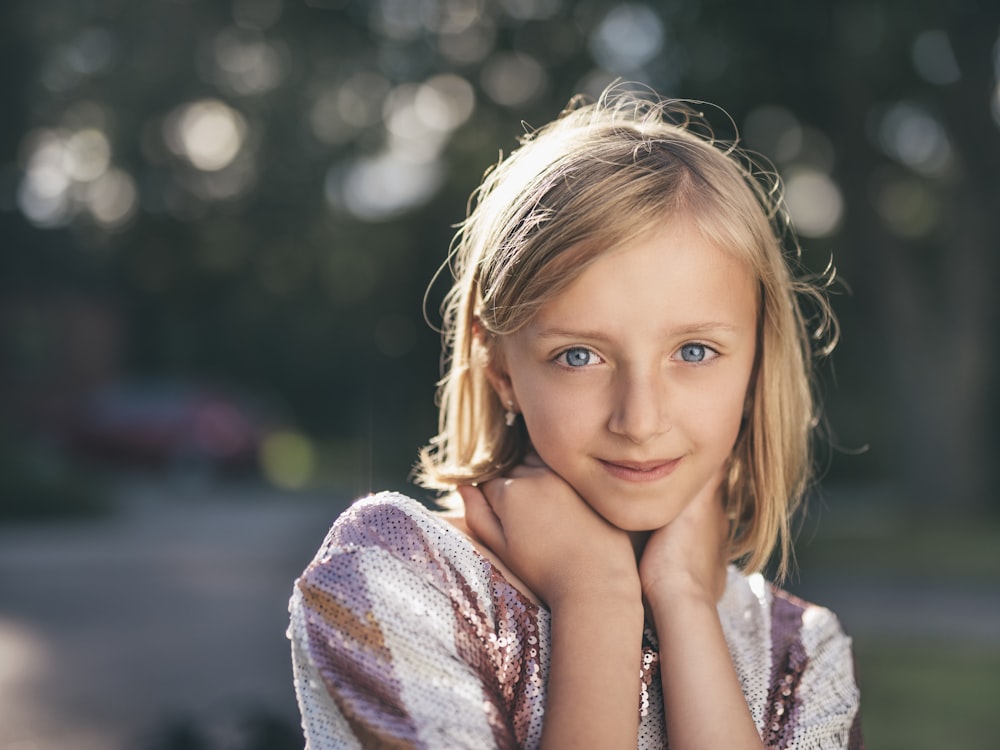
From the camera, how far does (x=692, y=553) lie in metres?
1.70

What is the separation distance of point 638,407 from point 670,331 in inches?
4.5

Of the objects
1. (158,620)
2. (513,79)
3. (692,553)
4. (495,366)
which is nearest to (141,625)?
(158,620)

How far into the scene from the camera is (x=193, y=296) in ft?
99.4

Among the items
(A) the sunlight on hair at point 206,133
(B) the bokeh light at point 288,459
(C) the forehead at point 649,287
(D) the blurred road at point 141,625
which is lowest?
(D) the blurred road at point 141,625

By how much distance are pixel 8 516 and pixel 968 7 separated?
1238 centimetres

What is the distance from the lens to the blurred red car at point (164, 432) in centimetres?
1884

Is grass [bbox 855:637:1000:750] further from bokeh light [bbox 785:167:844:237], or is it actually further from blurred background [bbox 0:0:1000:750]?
bokeh light [bbox 785:167:844:237]

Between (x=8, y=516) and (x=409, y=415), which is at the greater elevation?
(x=409, y=415)

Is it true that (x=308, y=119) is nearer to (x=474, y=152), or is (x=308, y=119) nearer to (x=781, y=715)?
(x=474, y=152)

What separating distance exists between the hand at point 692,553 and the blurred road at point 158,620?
A: 3030 mm

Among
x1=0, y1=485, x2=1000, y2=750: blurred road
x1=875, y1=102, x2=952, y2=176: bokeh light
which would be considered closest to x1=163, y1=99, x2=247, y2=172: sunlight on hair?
x1=0, y1=485, x2=1000, y2=750: blurred road

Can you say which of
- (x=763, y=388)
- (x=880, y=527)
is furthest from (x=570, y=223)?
(x=880, y=527)

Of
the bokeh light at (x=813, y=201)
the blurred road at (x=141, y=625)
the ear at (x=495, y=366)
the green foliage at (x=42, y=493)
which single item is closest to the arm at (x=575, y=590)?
the ear at (x=495, y=366)

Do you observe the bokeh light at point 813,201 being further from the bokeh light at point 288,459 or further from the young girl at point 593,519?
the young girl at point 593,519
